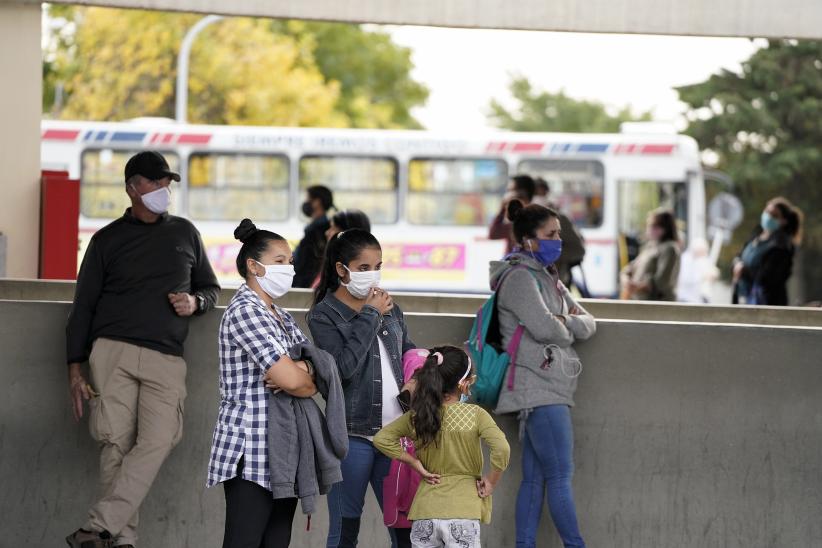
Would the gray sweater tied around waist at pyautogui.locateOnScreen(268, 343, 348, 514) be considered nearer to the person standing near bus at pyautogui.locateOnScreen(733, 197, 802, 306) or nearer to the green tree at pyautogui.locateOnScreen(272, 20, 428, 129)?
the person standing near bus at pyautogui.locateOnScreen(733, 197, 802, 306)

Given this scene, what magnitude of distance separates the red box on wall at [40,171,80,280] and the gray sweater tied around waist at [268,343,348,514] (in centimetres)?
490

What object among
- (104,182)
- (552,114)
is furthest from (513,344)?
(552,114)

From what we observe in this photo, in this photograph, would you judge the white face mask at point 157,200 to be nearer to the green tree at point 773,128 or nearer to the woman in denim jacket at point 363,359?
the woman in denim jacket at point 363,359

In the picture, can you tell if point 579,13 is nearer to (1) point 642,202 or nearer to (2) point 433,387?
(2) point 433,387

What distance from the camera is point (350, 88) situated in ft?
167

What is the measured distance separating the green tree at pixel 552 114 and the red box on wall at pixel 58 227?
5345cm

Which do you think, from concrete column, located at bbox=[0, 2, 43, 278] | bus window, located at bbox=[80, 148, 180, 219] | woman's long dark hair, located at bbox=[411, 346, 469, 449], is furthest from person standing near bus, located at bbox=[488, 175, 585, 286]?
bus window, located at bbox=[80, 148, 180, 219]

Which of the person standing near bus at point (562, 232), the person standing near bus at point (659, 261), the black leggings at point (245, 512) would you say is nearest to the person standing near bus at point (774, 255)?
the person standing near bus at point (659, 261)

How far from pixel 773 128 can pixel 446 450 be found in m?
35.2

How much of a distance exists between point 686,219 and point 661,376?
54.8 feet

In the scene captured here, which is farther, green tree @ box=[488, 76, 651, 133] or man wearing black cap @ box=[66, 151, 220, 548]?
green tree @ box=[488, 76, 651, 133]

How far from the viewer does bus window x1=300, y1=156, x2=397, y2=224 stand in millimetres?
23934

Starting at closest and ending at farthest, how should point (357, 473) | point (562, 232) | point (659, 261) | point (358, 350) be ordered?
point (358, 350) < point (357, 473) < point (562, 232) < point (659, 261)

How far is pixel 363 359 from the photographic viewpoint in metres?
6.00
